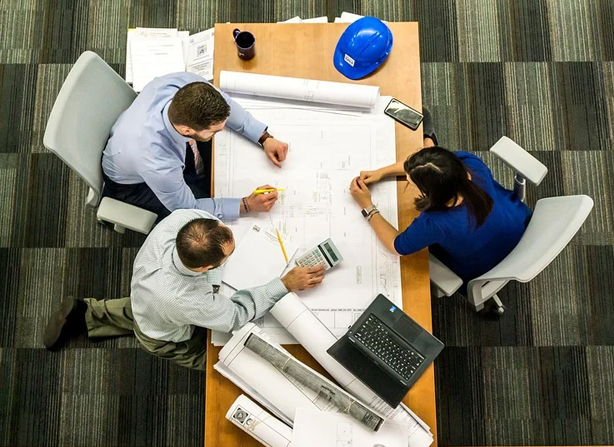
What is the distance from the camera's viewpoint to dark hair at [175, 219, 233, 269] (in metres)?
1.35

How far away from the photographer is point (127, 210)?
1.63 metres

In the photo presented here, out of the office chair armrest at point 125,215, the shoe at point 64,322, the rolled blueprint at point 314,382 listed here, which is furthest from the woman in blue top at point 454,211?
the shoe at point 64,322

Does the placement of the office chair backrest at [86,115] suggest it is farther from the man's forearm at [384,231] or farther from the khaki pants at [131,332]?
the man's forearm at [384,231]

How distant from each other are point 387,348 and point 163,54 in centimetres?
163

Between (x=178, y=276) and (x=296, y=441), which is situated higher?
(x=178, y=276)

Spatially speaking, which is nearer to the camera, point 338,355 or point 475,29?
point 338,355

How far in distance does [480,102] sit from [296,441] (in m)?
1.88

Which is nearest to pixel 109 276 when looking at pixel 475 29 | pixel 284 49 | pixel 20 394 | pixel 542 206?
pixel 20 394

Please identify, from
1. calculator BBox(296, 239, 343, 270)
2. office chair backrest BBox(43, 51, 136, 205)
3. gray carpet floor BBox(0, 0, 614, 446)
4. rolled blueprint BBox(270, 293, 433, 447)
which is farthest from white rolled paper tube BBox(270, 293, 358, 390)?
gray carpet floor BBox(0, 0, 614, 446)

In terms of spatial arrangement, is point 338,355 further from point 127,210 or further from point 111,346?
point 111,346

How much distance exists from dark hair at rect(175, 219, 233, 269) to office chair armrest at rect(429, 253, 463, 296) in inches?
25.5

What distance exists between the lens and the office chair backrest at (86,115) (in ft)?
4.88

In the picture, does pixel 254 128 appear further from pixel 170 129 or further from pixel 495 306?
pixel 495 306

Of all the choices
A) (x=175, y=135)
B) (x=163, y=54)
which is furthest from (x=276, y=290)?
(x=163, y=54)
